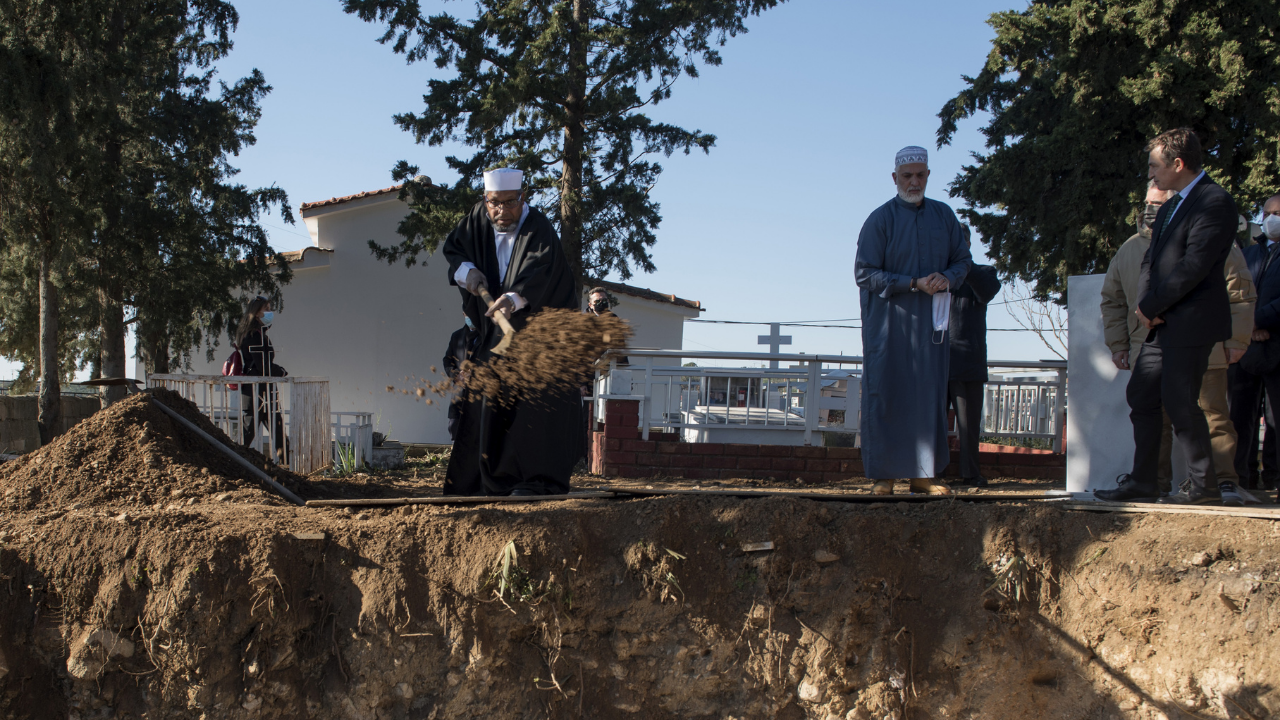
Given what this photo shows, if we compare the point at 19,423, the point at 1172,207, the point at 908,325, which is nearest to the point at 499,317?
the point at 908,325

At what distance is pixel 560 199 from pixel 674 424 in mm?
4565

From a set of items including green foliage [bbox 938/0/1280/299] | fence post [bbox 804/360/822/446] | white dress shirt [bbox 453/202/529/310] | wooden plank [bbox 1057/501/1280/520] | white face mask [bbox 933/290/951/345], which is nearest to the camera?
wooden plank [bbox 1057/501/1280/520]

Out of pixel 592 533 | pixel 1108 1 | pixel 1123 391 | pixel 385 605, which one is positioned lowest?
pixel 385 605

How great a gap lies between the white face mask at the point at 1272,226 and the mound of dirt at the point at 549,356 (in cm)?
398

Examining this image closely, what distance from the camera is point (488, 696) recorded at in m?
3.48

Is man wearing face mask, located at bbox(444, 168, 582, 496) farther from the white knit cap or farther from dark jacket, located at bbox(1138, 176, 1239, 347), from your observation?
dark jacket, located at bbox(1138, 176, 1239, 347)

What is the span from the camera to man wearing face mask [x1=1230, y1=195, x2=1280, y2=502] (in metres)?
4.68

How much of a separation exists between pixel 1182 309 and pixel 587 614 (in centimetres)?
294

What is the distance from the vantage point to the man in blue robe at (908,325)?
4648 millimetres

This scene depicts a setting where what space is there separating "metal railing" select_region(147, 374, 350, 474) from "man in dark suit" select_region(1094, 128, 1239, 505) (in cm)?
629

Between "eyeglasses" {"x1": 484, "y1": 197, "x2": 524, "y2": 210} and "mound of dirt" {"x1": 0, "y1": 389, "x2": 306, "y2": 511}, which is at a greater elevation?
"eyeglasses" {"x1": 484, "y1": 197, "x2": 524, "y2": 210}

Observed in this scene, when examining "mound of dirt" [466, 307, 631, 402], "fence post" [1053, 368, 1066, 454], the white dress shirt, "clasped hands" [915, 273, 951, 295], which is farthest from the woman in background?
"fence post" [1053, 368, 1066, 454]

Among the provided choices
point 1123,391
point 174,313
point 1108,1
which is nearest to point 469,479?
point 1123,391

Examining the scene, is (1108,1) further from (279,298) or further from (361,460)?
(279,298)
